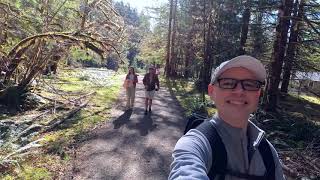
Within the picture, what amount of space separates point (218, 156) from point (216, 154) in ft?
0.06

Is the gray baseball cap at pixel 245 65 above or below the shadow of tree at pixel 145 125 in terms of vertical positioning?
above

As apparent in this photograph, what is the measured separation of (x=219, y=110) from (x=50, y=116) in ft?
43.3

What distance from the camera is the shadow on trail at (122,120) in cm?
1406

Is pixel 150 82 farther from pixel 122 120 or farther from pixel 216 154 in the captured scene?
pixel 216 154

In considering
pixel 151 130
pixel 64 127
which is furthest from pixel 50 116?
pixel 151 130

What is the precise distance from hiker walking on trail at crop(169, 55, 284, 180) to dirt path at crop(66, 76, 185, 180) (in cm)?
656

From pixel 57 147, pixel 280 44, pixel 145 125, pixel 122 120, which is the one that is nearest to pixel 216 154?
pixel 57 147

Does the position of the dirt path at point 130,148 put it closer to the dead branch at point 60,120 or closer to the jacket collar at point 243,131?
the dead branch at point 60,120

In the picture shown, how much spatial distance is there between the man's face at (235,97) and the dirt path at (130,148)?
6632 mm

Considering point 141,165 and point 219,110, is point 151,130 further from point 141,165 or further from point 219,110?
point 219,110

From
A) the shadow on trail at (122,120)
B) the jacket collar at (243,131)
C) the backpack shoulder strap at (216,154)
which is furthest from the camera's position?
the shadow on trail at (122,120)

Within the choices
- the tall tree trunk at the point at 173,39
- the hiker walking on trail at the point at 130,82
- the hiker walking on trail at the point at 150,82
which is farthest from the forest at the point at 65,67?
the tall tree trunk at the point at 173,39

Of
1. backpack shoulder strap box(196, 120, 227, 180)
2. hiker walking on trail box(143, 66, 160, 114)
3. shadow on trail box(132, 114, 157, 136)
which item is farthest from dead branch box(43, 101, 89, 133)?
backpack shoulder strap box(196, 120, 227, 180)

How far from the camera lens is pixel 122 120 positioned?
49.2ft
